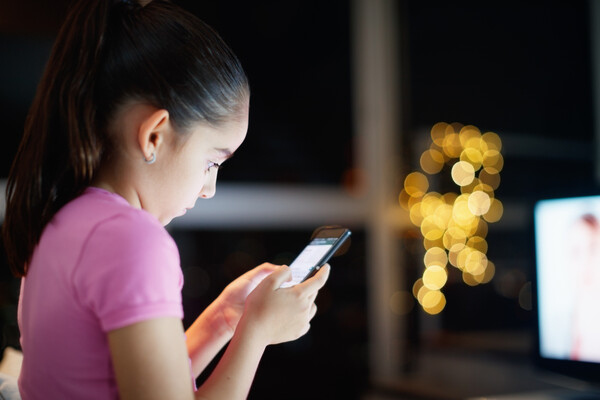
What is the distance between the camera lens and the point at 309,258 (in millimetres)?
1018

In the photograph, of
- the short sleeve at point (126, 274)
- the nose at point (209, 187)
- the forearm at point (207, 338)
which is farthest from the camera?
the forearm at point (207, 338)

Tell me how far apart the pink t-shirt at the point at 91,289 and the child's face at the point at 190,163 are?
0.07 meters

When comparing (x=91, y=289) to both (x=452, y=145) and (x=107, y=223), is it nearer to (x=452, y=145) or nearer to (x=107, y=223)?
(x=107, y=223)

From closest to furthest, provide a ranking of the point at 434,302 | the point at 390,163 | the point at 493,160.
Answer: the point at 493,160 → the point at 434,302 → the point at 390,163

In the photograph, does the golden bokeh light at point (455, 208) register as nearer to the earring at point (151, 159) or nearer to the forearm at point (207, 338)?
the forearm at point (207, 338)

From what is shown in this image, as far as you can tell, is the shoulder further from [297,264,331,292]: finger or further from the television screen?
the television screen

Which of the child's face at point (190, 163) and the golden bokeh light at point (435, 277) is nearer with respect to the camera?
the child's face at point (190, 163)

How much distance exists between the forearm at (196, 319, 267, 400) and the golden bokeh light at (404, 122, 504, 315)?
2.01 m

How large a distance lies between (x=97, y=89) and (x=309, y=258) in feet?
1.41

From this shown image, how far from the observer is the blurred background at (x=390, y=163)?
2564mm

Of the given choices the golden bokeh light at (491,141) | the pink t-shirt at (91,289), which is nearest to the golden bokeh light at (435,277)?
the golden bokeh light at (491,141)

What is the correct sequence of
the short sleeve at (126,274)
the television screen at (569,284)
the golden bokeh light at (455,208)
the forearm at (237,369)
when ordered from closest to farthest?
the short sleeve at (126,274) < the forearm at (237,369) < the television screen at (569,284) < the golden bokeh light at (455,208)

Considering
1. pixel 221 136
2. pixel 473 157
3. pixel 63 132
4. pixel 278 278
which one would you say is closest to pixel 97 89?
pixel 63 132

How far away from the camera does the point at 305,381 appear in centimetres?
287
